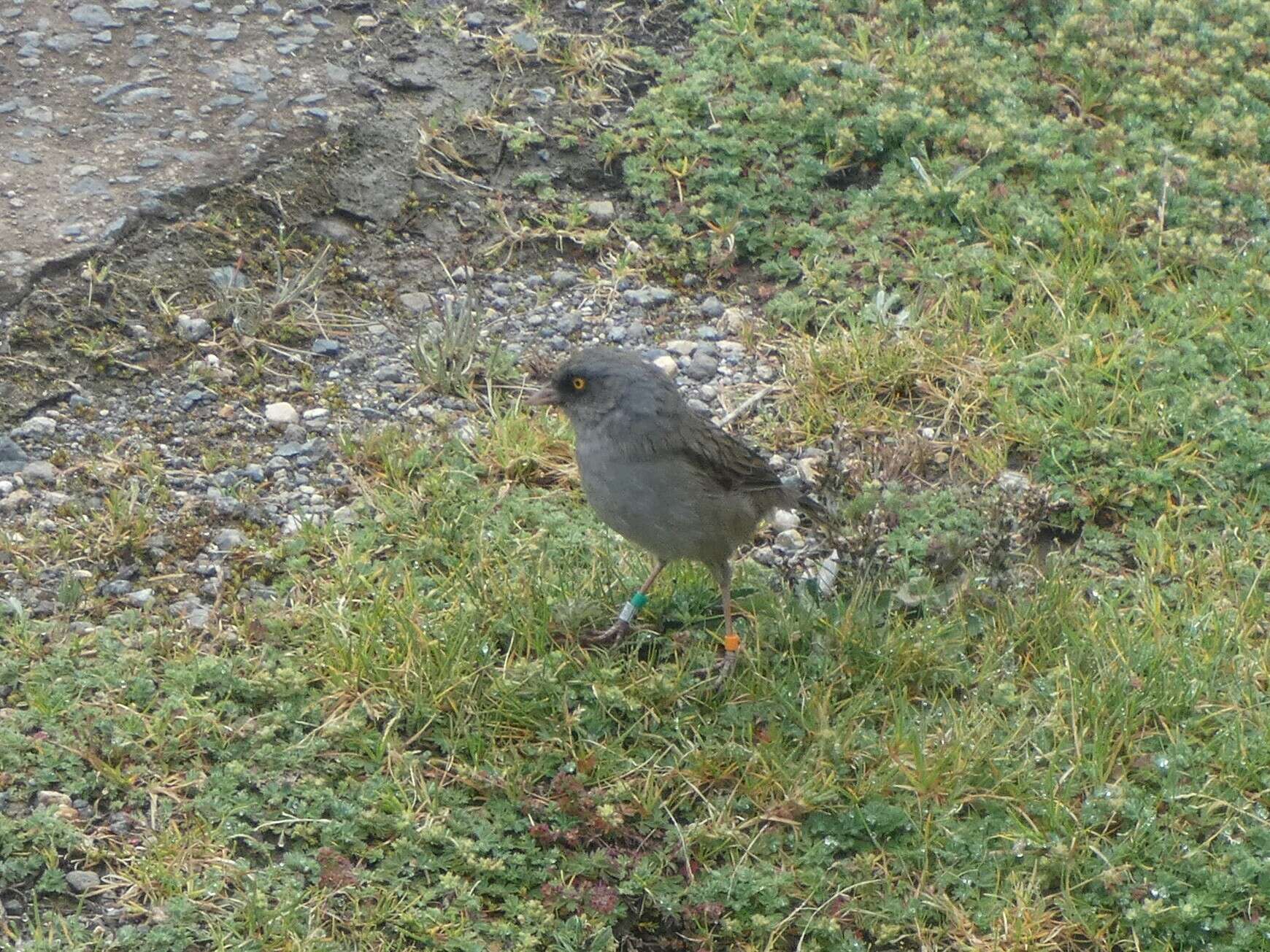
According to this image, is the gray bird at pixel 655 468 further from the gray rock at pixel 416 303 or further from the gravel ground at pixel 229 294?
the gray rock at pixel 416 303

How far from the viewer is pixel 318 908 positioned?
477 cm

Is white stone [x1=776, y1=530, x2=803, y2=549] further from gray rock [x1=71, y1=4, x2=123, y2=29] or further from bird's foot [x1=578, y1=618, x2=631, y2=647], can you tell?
gray rock [x1=71, y1=4, x2=123, y2=29]

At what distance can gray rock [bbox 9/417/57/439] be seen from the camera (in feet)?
21.5

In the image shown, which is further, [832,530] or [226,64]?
[226,64]

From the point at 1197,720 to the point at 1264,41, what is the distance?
545cm

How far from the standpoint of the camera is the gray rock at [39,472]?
638 cm

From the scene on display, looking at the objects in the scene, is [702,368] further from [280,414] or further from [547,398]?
[280,414]

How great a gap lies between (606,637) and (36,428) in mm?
2694

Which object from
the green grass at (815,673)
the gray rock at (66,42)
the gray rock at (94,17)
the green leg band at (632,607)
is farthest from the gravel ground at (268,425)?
the gray rock at (94,17)

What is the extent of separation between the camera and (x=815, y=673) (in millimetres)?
5691

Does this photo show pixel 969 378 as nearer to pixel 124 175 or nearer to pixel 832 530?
pixel 832 530

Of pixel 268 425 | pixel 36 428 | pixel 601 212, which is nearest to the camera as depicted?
pixel 36 428

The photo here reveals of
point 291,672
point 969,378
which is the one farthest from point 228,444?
point 969,378

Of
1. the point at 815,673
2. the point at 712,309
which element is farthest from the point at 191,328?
the point at 815,673
